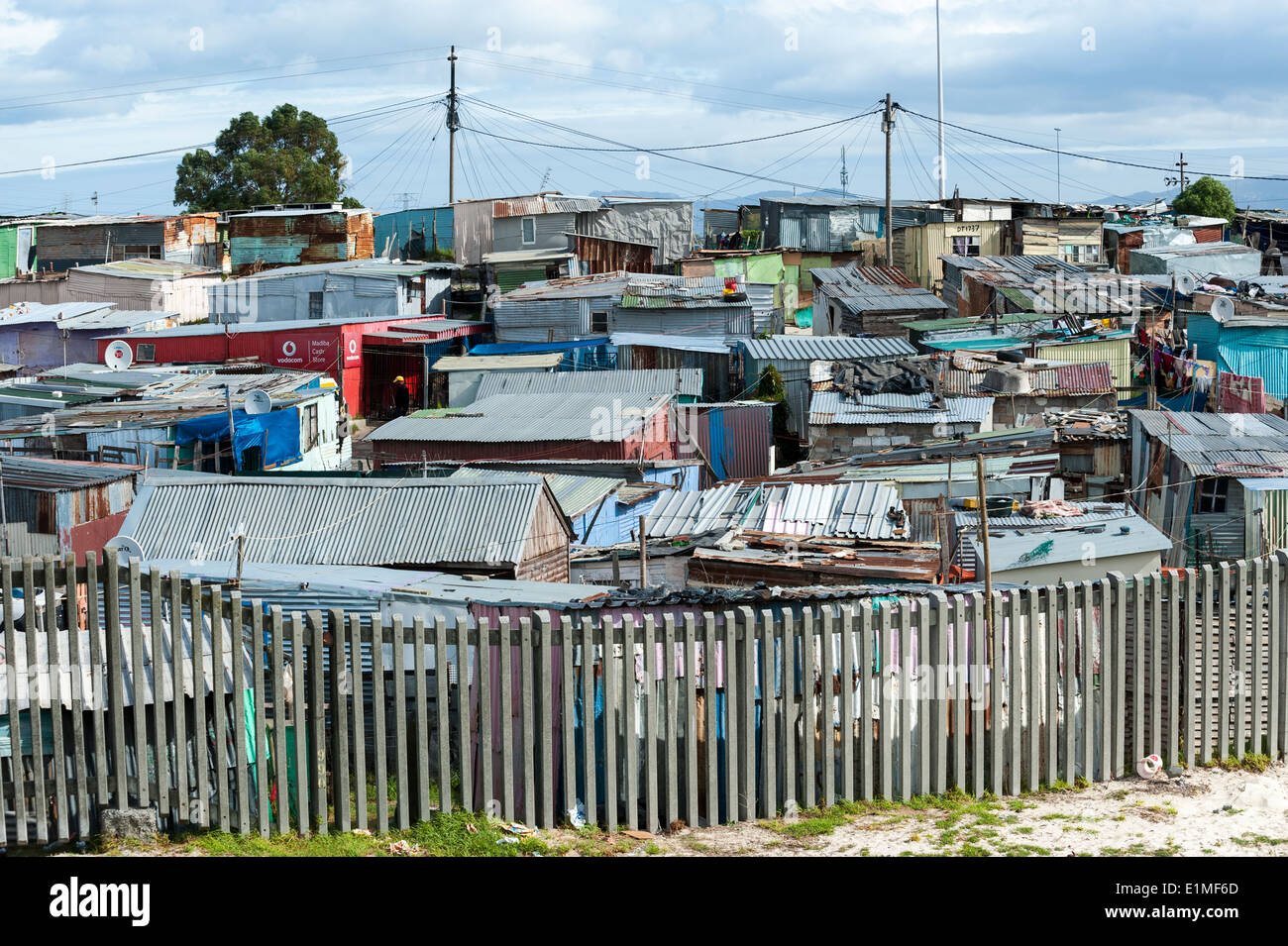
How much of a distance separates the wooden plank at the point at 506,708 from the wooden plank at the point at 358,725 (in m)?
0.72

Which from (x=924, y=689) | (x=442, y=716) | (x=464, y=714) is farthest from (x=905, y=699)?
(x=442, y=716)

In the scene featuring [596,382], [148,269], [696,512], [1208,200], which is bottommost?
[696,512]

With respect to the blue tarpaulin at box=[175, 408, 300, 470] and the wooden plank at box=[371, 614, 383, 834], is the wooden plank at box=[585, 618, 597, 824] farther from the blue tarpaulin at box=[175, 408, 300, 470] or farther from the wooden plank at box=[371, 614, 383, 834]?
the blue tarpaulin at box=[175, 408, 300, 470]

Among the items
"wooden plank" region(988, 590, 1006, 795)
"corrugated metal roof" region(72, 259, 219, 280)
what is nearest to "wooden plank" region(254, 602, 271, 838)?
"wooden plank" region(988, 590, 1006, 795)

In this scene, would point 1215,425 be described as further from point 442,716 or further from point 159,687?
point 159,687

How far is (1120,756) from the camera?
295 inches

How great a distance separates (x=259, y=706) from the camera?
643 centimetres

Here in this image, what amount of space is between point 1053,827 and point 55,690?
514 centimetres

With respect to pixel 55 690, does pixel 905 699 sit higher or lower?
Answer: lower

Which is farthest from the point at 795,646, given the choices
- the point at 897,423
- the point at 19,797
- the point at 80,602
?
the point at 897,423

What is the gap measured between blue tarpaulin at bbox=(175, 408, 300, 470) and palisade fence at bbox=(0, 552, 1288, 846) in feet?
61.0

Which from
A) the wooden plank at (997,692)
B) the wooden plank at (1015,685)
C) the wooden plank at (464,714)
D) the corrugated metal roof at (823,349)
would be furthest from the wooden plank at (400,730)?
the corrugated metal roof at (823,349)

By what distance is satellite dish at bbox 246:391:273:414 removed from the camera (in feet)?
82.3

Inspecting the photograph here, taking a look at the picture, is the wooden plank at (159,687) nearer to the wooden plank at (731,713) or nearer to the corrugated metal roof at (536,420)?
the wooden plank at (731,713)
